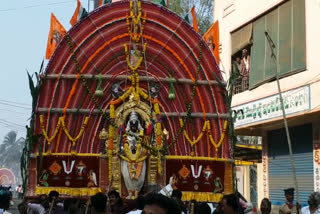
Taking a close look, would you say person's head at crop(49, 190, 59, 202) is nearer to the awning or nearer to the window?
the window

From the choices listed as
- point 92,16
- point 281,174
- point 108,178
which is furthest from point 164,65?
point 281,174

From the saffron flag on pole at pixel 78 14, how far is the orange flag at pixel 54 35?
0.24m

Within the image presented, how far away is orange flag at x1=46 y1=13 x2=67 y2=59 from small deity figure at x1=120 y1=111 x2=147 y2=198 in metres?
1.80

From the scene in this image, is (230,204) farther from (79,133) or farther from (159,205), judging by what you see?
(79,133)

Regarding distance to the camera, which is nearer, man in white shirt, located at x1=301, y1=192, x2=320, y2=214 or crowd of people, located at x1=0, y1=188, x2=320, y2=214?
crowd of people, located at x1=0, y1=188, x2=320, y2=214

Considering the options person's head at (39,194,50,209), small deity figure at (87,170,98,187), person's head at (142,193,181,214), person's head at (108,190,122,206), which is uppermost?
small deity figure at (87,170,98,187)

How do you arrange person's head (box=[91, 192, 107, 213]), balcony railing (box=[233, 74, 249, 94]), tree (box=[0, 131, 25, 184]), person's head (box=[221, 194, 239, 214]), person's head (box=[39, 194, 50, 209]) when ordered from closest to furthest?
person's head (box=[221, 194, 239, 214]) < person's head (box=[91, 192, 107, 213]) < person's head (box=[39, 194, 50, 209]) < balcony railing (box=[233, 74, 249, 94]) < tree (box=[0, 131, 25, 184])

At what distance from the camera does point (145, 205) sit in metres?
3.66

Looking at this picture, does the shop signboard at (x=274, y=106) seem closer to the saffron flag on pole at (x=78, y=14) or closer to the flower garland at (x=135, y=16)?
Answer: the flower garland at (x=135, y=16)

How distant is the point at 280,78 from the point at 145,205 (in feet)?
46.4

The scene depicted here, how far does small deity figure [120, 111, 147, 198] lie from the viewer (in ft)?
36.8

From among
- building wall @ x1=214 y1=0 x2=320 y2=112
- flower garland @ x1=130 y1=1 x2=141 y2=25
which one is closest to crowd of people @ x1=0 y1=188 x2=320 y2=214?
flower garland @ x1=130 y1=1 x2=141 y2=25

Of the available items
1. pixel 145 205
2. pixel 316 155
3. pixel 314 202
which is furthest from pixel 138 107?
pixel 145 205

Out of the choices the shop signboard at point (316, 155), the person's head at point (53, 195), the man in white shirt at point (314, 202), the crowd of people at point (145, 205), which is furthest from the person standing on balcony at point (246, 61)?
the man in white shirt at point (314, 202)
